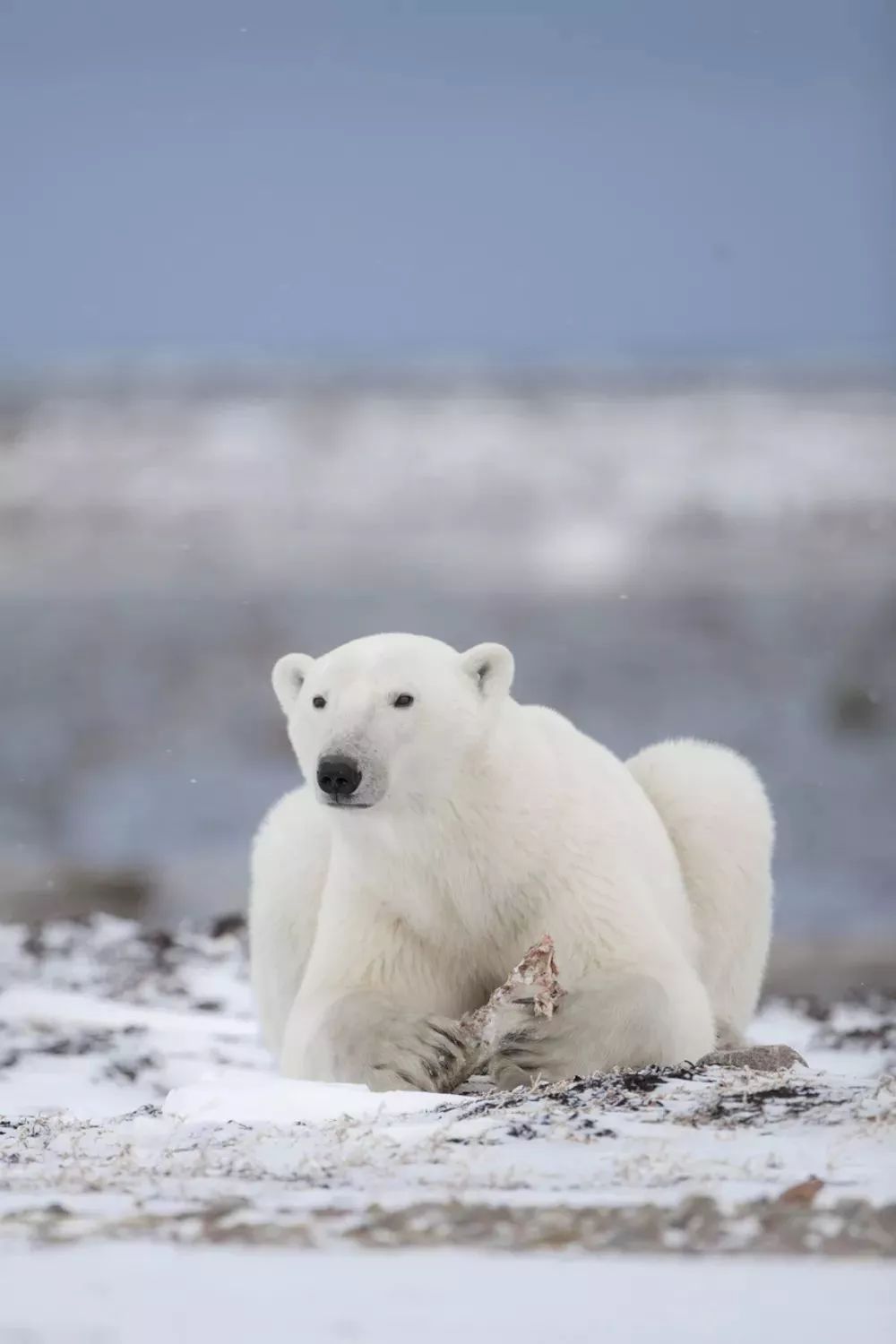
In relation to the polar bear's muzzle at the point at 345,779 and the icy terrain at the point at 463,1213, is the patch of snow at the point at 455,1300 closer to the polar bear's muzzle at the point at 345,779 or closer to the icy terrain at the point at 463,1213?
the icy terrain at the point at 463,1213

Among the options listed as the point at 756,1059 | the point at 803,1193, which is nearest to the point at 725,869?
the point at 756,1059

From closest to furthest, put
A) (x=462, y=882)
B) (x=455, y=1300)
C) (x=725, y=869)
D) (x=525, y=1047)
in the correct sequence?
(x=455, y=1300) → (x=525, y=1047) → (x=462, y=882) → (x=725, y=869)

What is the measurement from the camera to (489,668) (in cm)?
427

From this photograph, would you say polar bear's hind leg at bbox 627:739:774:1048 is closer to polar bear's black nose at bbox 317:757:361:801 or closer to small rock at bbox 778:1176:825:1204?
polar bear's black nose at bbox 317:757:361:801

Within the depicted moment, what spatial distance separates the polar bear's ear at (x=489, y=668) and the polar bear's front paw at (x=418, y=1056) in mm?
848

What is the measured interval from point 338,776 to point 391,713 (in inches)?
11.0

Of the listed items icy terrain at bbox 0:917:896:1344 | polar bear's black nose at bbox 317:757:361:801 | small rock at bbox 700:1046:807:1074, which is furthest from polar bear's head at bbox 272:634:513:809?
small rock at bbox 700:1046:807:1074

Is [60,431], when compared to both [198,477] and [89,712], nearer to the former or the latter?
[198,477]

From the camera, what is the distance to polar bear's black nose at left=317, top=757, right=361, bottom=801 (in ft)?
12.5

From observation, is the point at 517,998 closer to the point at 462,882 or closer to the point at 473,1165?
the point at 462,882

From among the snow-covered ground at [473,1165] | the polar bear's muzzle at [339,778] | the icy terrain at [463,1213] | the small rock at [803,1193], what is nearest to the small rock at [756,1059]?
the snow-covered ground at [473,1165]

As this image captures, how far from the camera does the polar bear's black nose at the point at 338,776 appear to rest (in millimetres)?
3816

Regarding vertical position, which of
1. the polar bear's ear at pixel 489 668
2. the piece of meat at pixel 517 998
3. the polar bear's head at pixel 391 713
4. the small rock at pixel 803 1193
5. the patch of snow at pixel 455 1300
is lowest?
the patch of snow at pixel 455 1300

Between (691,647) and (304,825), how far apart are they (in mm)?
3554
